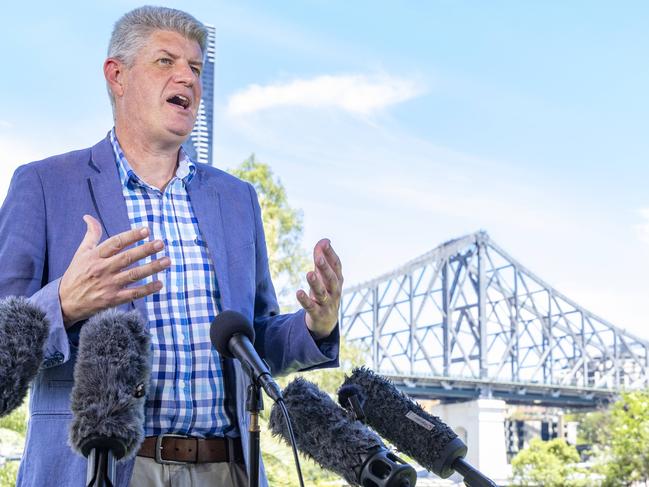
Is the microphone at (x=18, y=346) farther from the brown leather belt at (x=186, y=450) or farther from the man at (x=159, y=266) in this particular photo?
the brown leather belt at (x=186, y=450)

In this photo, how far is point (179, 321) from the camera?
243 cm

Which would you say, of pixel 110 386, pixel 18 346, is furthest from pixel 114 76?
pixel 110 386

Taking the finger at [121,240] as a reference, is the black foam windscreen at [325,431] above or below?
below

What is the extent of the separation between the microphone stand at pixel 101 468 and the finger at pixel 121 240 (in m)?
0.40

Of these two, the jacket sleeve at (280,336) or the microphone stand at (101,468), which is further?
the jacket sleeve at (280,336)

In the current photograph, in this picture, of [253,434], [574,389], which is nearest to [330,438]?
[253,434]

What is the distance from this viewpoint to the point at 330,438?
6.75 ft

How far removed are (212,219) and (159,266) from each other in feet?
2.16

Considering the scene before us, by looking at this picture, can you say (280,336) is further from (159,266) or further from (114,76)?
(114,76)

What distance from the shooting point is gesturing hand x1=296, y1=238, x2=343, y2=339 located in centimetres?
224

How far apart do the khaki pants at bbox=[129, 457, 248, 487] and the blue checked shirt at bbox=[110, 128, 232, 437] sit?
0.08 metres

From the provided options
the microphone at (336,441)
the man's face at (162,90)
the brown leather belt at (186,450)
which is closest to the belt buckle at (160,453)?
the brown leather belt at (186,450)

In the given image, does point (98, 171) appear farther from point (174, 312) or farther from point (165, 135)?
point (174, 312)

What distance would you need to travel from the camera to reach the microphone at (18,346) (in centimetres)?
201
